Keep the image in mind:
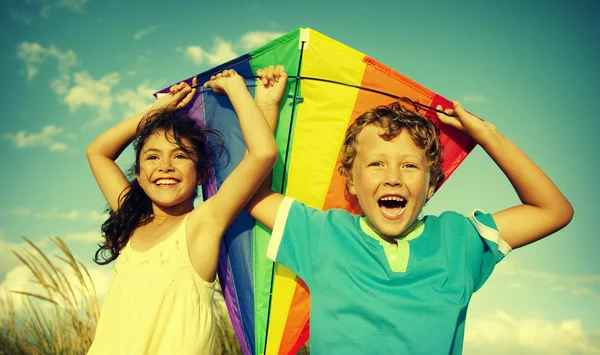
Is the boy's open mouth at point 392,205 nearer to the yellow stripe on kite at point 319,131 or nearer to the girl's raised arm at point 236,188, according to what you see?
the yellow stripe on kite at point 319,131

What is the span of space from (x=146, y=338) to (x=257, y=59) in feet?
5.09

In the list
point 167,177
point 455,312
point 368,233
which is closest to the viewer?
point 455,312

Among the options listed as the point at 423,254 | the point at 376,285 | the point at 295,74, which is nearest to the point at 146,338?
Answer: the point at 376,285

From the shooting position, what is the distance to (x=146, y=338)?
2.25 meters

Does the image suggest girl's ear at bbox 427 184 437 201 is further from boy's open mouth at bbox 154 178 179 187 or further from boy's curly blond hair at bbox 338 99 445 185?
boy's open mouth at bbox 154 178 179 187

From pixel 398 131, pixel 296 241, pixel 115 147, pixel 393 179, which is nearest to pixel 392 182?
pixel 393 179

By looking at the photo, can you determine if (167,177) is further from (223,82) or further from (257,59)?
(257,59)

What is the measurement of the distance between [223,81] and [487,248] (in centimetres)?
163

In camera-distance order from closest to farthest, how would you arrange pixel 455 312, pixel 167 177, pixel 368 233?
pixel 455 312
pixel 368 233
pixel 167 177

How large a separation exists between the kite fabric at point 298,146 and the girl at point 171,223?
140mm

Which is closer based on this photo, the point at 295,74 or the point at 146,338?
the point at 146,338

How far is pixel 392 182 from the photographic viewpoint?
2254 mm

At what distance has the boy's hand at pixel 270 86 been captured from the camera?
2644mm

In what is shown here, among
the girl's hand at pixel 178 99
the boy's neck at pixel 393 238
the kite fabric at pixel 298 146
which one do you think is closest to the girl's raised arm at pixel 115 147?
the girl's hand at pixel 178 99
